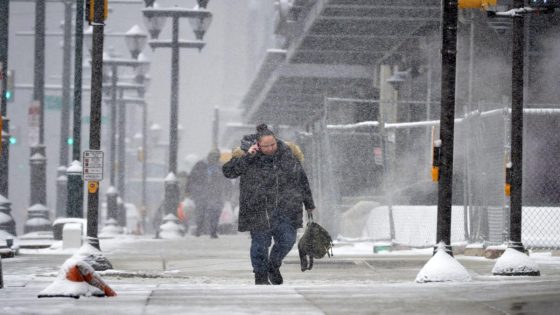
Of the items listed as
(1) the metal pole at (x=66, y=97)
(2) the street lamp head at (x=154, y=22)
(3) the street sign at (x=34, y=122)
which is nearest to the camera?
(3) the street sign at (x=34, y=122)

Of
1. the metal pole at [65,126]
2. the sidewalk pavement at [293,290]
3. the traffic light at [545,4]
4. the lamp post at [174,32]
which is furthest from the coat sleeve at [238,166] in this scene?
the metal pole at [65,126]

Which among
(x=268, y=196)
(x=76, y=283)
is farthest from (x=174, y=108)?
(x=76, y=283)

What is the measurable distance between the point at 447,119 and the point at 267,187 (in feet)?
6.48

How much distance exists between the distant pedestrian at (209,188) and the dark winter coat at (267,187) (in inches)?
630

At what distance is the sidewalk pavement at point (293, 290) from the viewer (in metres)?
9.17

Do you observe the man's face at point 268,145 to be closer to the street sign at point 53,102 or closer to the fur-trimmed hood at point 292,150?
the fur-trimmed hood at point 292,150

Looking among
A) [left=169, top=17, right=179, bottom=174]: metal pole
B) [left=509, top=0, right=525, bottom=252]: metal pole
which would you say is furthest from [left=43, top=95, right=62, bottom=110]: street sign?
[left=509, top=0, right=525, bottom=252]: metal pole

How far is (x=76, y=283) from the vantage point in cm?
Answer: 1008

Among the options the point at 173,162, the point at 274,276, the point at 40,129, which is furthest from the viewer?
the point at 173,162

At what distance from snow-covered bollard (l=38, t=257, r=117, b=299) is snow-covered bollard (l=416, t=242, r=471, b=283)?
349cm

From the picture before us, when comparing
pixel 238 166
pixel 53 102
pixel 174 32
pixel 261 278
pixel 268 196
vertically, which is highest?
pixel 174 32

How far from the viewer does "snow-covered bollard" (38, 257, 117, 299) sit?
10.0 m

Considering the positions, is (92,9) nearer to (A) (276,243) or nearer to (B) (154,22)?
(A) (276,243)

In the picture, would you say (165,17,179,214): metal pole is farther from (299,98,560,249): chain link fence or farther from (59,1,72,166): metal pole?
(59,1,72,166): metal pole
